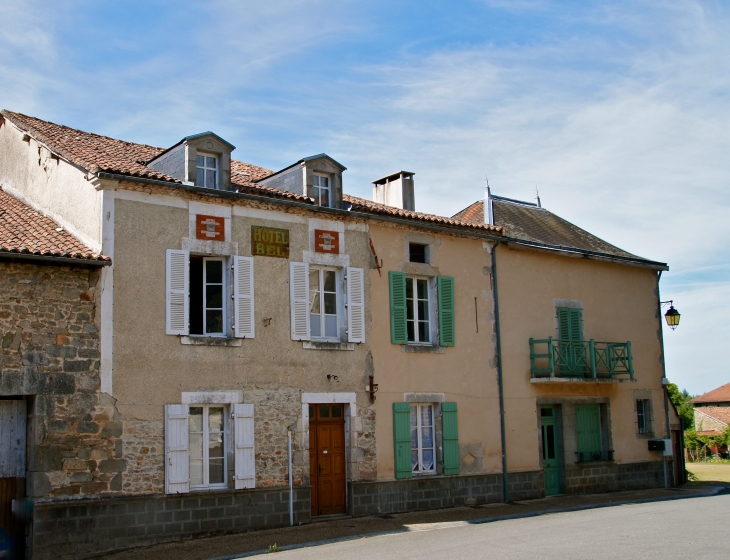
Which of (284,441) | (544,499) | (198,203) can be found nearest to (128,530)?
(284,441)

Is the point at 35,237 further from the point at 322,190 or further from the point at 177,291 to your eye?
the point at 322,190

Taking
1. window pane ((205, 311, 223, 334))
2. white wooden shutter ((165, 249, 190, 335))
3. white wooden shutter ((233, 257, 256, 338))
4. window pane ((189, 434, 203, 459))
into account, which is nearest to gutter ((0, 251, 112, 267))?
white wooden shutter ((165, 249, 190, 335))

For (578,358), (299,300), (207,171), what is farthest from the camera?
(578,358)

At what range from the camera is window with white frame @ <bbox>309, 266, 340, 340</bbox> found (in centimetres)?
1444

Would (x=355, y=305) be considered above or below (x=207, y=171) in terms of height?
below

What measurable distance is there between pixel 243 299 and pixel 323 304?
5.56ft

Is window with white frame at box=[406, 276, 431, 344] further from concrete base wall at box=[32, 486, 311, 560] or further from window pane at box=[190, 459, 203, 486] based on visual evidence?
window pane at box=[190, 459, 203, 486]

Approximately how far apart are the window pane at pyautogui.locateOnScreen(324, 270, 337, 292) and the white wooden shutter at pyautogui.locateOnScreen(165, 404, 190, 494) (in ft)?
11.6

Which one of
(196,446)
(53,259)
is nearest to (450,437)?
(196,446)

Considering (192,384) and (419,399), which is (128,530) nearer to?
(192,384)

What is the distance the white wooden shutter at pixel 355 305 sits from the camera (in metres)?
14.6

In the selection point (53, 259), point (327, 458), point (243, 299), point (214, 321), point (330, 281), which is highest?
point (330, 281)

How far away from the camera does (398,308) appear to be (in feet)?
50.4

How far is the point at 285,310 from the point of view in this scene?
45.6 ft
